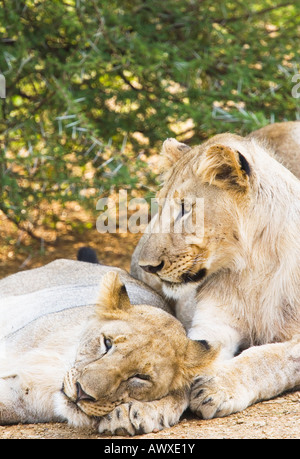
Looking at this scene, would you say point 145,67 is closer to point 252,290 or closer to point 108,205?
point 108,205

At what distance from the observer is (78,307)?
13.2 ft

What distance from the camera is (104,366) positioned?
287 centimetres

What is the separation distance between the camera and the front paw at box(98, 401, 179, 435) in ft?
9.73

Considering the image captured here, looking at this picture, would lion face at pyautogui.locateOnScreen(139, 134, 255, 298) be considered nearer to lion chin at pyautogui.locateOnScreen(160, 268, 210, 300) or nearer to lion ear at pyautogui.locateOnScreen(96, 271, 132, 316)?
lion chin at pyautogui.locateOnScreen(160, 268, 210, 300)

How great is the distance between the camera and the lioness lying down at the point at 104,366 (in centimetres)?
293

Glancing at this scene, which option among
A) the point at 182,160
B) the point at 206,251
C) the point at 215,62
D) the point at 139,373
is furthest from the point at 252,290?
the point at 215,62

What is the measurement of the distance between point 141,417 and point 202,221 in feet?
3.60

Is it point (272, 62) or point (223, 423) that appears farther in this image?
point (272, 62)

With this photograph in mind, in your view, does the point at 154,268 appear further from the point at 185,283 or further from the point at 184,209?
the point at 184,209

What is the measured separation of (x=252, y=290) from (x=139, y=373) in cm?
114

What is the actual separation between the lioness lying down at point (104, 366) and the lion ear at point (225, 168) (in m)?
0.73

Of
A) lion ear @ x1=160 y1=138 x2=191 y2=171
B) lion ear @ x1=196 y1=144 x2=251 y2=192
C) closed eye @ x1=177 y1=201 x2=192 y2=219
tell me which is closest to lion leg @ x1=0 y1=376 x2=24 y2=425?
closed eye @ x1=177 y1=201 x2=192 y2=219

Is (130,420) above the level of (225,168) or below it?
below

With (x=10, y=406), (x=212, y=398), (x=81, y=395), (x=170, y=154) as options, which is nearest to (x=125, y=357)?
(x=81, y=395)
